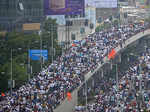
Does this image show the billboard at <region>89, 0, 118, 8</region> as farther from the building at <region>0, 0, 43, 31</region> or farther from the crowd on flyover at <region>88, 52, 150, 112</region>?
the crowd on flyover at <region>88, 52, 150, 112</region>

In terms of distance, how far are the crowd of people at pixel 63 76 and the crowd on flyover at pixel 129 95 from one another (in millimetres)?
222

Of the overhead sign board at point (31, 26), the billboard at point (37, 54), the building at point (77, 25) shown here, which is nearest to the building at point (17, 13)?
the overhead sign board at point (31, 26)

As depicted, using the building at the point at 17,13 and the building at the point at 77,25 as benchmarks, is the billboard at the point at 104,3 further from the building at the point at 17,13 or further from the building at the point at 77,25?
the building at the point at 17,13

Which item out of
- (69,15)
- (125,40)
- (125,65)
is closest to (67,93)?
(125,65)

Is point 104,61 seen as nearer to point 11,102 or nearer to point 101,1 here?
point 11,102

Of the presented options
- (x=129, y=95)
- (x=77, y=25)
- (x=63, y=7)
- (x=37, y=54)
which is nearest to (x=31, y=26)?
(x=77, y=25)

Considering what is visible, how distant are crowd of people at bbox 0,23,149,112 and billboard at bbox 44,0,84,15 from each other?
24264 mm

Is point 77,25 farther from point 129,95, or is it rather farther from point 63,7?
point 129,95

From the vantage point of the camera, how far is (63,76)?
3192cm

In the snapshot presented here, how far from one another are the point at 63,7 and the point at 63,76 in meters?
32.7

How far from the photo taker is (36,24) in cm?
5547

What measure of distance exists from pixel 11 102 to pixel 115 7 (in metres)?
40.9

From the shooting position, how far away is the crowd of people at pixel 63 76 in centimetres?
2928

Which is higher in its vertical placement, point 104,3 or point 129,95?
point 104,3
